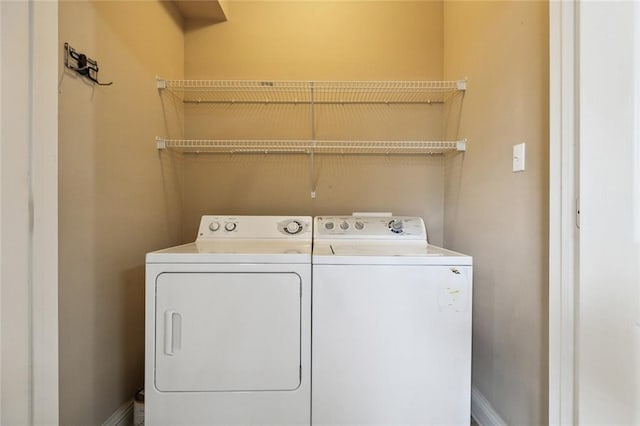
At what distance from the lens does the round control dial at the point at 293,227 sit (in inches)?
69.4

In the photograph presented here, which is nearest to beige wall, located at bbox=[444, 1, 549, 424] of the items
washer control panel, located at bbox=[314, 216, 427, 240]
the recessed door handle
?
washer control panel, located at bbox=[314, 216, 427, 240]

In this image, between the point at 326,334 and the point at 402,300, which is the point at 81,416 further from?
the point at 402,300

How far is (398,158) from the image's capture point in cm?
209

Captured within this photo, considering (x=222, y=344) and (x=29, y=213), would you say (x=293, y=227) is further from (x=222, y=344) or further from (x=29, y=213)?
(x=29, y=213)

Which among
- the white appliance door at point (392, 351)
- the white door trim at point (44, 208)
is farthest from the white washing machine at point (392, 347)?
the white door trim at point (44, 208)

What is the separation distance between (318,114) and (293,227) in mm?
886

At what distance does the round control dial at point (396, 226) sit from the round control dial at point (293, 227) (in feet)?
1.85

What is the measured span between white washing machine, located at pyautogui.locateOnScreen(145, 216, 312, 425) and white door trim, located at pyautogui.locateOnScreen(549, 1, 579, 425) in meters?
0.87

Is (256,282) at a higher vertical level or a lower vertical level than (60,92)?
lower

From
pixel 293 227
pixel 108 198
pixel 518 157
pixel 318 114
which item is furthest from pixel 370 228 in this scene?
pixel 108 198

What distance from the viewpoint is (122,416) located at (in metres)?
1.42

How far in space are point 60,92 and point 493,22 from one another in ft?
6.35

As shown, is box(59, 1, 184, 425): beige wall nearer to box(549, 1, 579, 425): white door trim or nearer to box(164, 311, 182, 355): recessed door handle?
box(164, 311, 182, 355): recessed door handle

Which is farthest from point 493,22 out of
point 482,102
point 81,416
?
point 81,416
